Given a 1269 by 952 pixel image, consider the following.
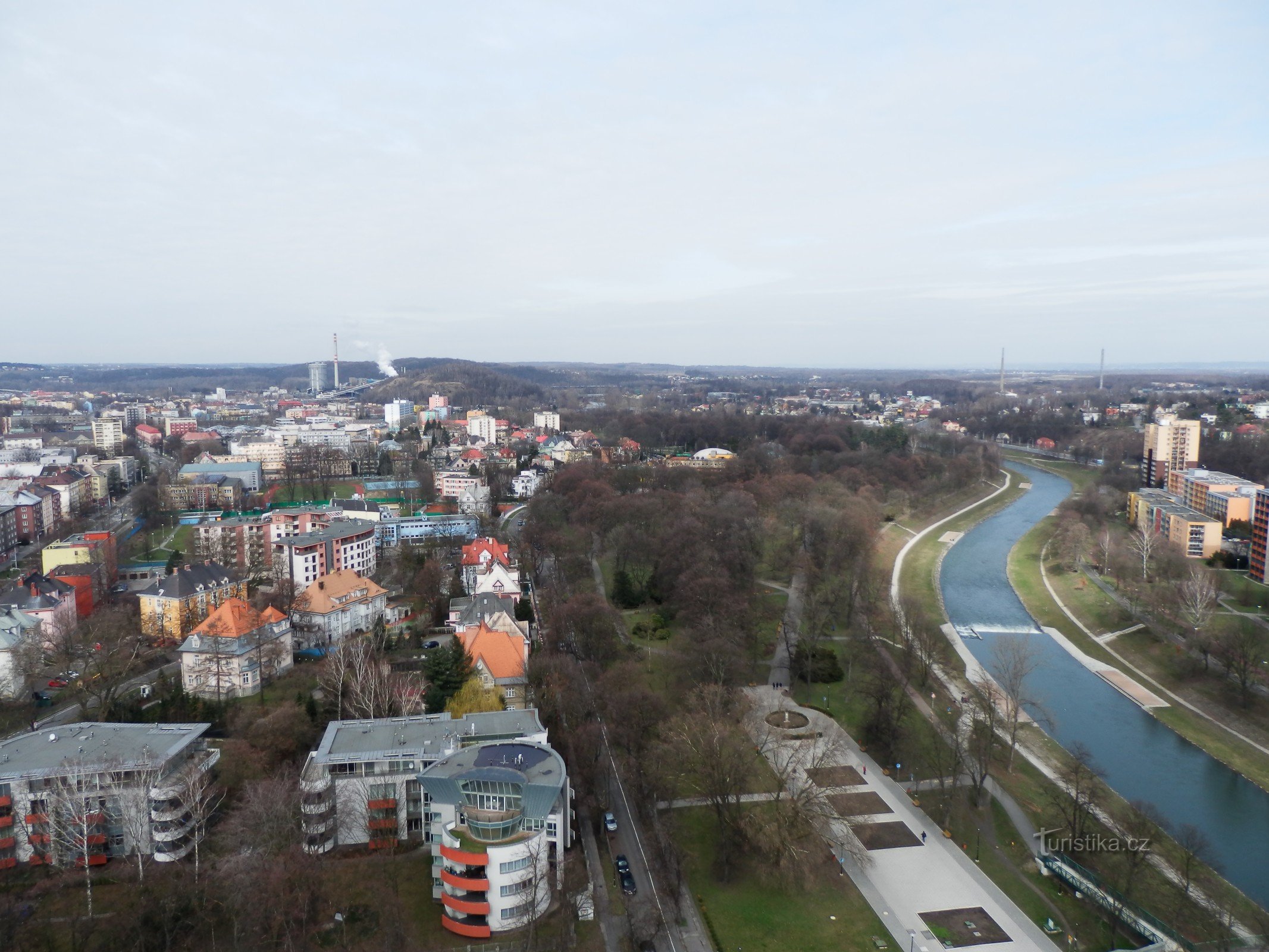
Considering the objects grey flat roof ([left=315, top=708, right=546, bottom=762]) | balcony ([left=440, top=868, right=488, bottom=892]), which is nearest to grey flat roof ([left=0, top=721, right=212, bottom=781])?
grey flat roof ([left=315, top=708, right=546, bottom=762])

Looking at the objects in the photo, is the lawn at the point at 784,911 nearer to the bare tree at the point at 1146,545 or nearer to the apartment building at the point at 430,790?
the apartment building at the point at 430,790

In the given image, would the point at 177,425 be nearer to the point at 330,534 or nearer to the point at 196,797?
the point at 330,534

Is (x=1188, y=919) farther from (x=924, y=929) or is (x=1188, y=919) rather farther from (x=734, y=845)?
(x=734, y=845)

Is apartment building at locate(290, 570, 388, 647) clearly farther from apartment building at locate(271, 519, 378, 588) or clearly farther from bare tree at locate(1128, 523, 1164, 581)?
bare tree at locate(1128, 523, 1164, 581)

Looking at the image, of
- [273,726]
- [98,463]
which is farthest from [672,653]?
[98,463]

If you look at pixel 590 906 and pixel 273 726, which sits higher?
pixel 273 726
